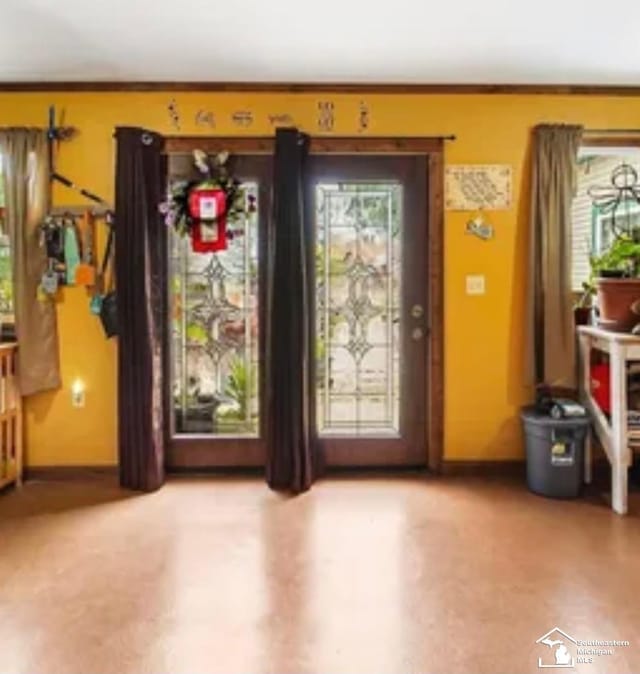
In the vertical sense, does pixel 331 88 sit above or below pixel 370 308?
above

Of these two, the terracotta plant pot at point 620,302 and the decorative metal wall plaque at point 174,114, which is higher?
the decorative metal wall plaque at point 174,114

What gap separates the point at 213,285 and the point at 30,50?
164 cm

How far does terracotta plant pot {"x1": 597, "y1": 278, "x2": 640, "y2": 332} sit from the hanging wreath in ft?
7.36

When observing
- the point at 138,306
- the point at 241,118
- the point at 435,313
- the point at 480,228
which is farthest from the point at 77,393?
the point at 480,228

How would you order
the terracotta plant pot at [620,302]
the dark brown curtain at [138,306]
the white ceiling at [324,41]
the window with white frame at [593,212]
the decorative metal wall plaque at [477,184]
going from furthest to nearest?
the window with white frame at [593,212]
the decorative metal wall plaque at [477,184]
the dark brown curtain at [138,306]
the terracotta plant pot at [620,302]
the white ceiling at [324,41]

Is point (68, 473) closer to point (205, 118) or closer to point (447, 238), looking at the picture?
point (205, 118)

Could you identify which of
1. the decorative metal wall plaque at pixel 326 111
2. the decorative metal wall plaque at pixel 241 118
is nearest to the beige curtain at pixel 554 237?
the decorative metal wall plaque at pixel 326 111

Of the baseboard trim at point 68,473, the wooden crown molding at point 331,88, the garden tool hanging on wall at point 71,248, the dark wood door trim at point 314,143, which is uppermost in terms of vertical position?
the wooden crown molding at point 331,88

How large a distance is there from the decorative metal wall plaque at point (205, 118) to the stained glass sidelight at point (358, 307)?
2.56 feet

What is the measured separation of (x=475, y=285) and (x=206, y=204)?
176 centimetres

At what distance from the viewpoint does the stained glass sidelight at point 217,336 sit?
14.1 ft

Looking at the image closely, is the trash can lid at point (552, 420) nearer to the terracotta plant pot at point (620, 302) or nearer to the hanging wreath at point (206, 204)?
the terracotta plant pot at point (620, 302)

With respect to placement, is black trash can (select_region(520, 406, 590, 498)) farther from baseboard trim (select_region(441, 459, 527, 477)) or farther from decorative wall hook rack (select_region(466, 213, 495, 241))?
decorative wall hook rack (select_region(466, 213, 495, 241))

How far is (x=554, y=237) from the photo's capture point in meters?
4.14
